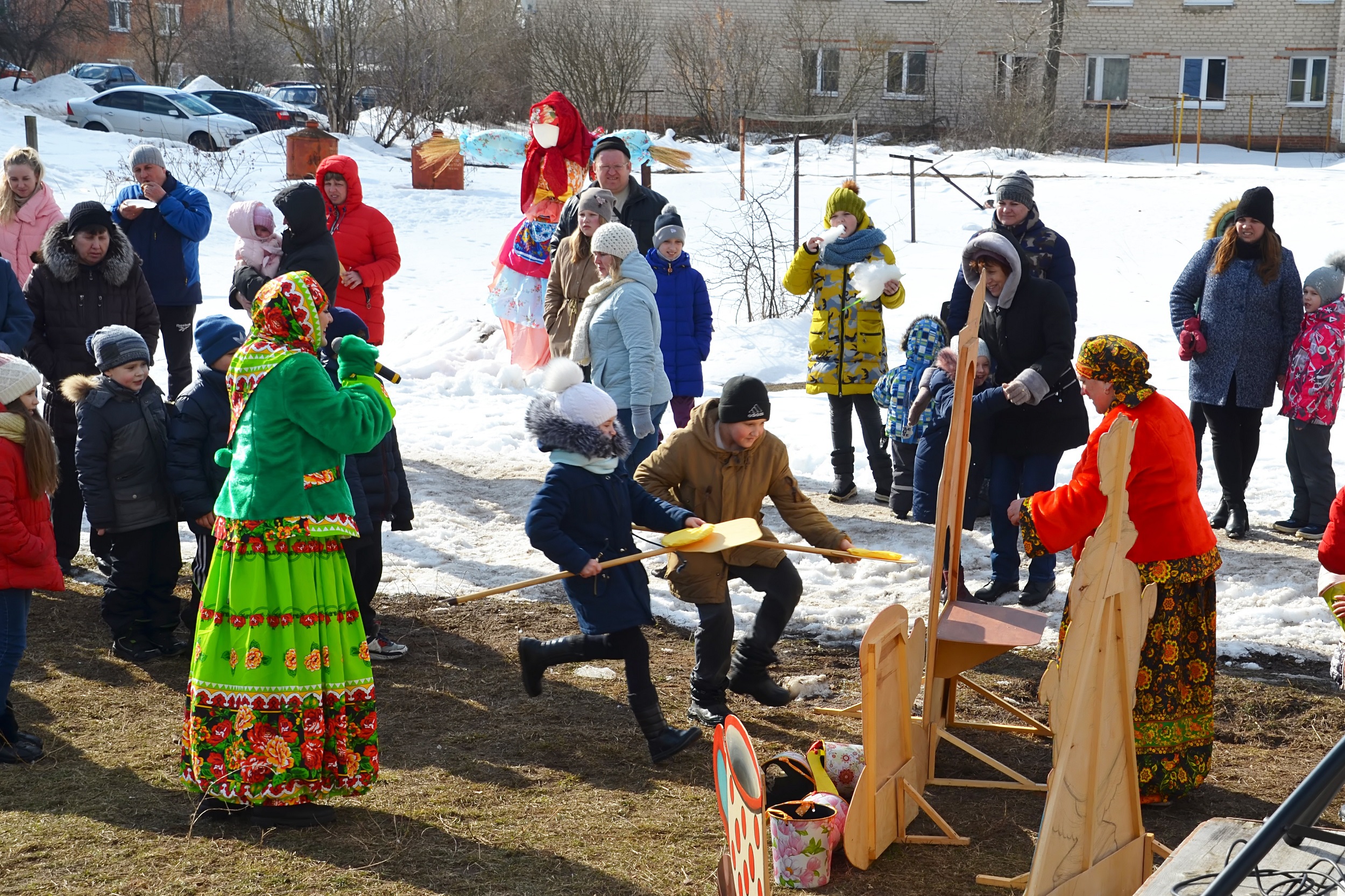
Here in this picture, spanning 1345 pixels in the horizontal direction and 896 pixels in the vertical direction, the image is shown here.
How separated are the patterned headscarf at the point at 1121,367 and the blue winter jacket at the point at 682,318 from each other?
3658 mm

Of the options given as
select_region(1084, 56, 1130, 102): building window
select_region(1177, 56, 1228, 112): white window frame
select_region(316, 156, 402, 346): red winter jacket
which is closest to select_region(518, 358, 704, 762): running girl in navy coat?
select_region(316, 156, 402, 346): red winter jacket

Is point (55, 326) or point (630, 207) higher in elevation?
point (630, 207)

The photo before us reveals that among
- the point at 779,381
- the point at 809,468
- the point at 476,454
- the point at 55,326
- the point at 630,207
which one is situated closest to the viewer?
the point at 55,326

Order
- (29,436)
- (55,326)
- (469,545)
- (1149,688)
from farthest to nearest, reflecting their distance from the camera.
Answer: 1. (469,545)
2. (55,326)
3. (29,436)
4. (1149,688)

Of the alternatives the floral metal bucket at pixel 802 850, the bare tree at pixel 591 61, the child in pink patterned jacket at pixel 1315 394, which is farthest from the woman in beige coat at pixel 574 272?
the bare tree at pixel 591 61

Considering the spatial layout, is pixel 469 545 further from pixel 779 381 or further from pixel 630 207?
pixel 779 381

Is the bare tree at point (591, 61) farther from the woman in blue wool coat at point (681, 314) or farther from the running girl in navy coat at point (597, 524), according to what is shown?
the running girl in navy coat at point (597, 524)

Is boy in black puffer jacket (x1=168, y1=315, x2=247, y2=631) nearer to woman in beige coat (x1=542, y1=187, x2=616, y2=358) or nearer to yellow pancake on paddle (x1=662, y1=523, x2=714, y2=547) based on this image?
yellow pancake on paddle (x1=662, y1=523, x2=714, y2=547)

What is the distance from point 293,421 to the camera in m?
3.79

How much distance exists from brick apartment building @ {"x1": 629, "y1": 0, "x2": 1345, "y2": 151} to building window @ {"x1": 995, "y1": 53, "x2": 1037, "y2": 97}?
0.05 m

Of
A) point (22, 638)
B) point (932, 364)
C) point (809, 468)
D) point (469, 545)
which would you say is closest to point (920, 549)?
point (932, 364)

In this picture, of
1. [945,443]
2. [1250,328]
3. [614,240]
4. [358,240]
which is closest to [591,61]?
[358,240]

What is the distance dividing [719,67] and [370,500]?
26.1 meters

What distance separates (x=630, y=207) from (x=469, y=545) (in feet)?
7.54
